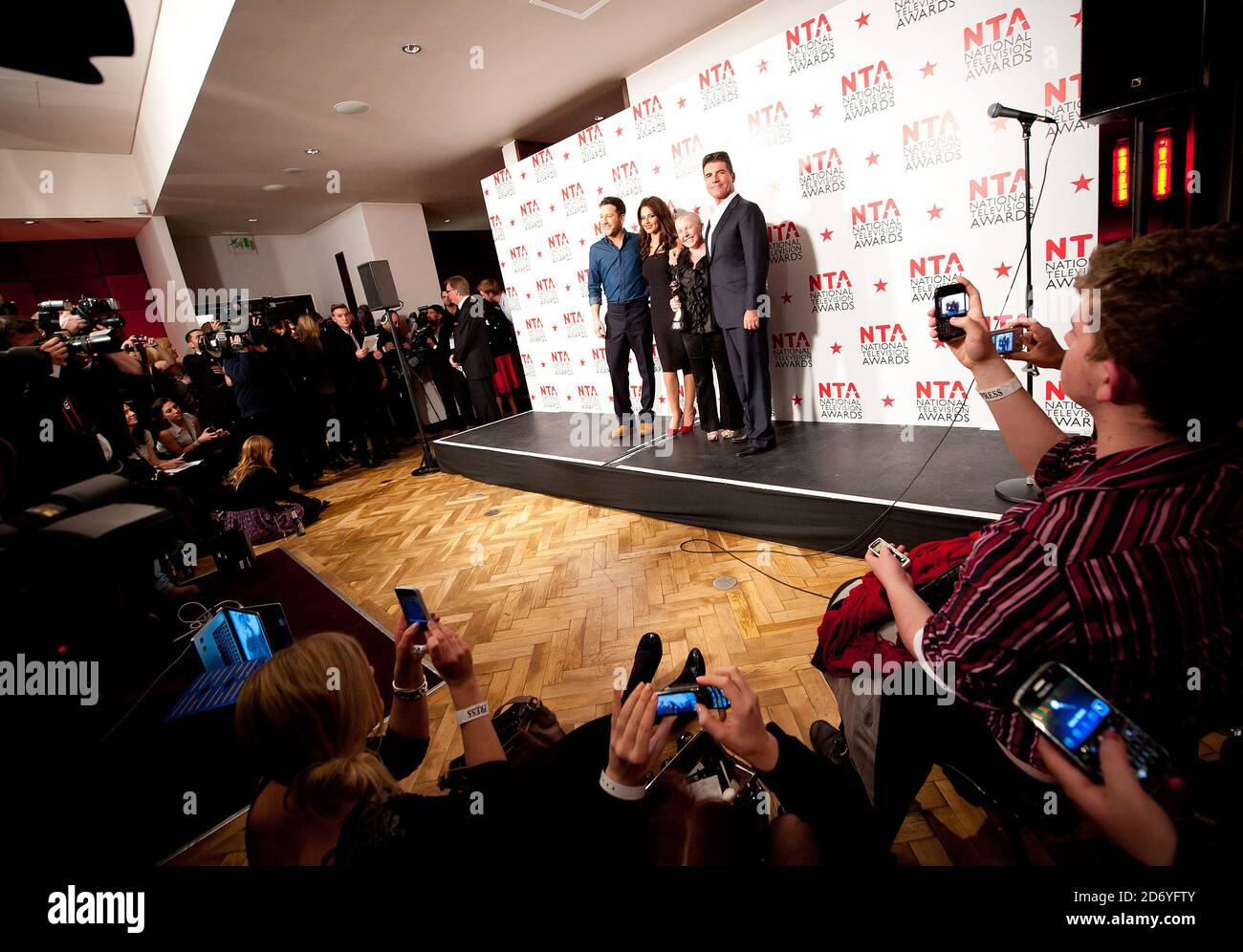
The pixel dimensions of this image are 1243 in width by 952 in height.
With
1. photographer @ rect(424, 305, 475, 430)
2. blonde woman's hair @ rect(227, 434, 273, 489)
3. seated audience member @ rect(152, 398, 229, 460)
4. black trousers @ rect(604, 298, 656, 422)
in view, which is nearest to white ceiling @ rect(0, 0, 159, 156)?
seated audience member @ rect(152, 398, 229, 460)

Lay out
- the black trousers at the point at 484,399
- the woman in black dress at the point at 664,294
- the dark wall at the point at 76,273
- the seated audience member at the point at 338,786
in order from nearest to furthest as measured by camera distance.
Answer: the seated audience member at the point at 338,786
the woman in black dress at the point at 664,294
the black trousers at the point at 484,399
the dark wall at the point at 76,273

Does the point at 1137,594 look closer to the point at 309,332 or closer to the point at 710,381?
the point at 710,381

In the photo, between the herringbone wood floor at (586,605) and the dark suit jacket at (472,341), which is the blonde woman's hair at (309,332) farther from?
the herringbone wood floor at (586,605)

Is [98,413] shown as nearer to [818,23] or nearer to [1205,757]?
[1205,757]

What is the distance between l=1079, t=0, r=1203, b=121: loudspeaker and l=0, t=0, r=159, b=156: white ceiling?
5.52 meters

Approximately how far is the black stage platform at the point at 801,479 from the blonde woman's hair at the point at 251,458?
1.78m

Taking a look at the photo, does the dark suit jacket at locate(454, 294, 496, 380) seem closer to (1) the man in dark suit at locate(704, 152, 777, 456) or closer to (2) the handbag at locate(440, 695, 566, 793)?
(1) the man in dark suit at locate(704, 152, 777, 456)

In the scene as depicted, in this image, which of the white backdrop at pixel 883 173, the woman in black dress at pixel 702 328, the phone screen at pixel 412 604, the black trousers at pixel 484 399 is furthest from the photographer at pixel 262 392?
the phone screen at pixel 412 604

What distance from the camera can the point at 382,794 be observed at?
36.0 inches

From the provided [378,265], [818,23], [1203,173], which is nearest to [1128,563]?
[1203,173]

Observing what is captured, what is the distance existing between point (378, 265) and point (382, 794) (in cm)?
568

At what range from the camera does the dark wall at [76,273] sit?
21.7 feet

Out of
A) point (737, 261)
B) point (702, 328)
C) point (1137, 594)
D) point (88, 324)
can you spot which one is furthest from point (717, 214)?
point (1137, 594)

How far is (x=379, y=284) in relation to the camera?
5648 millimetres
